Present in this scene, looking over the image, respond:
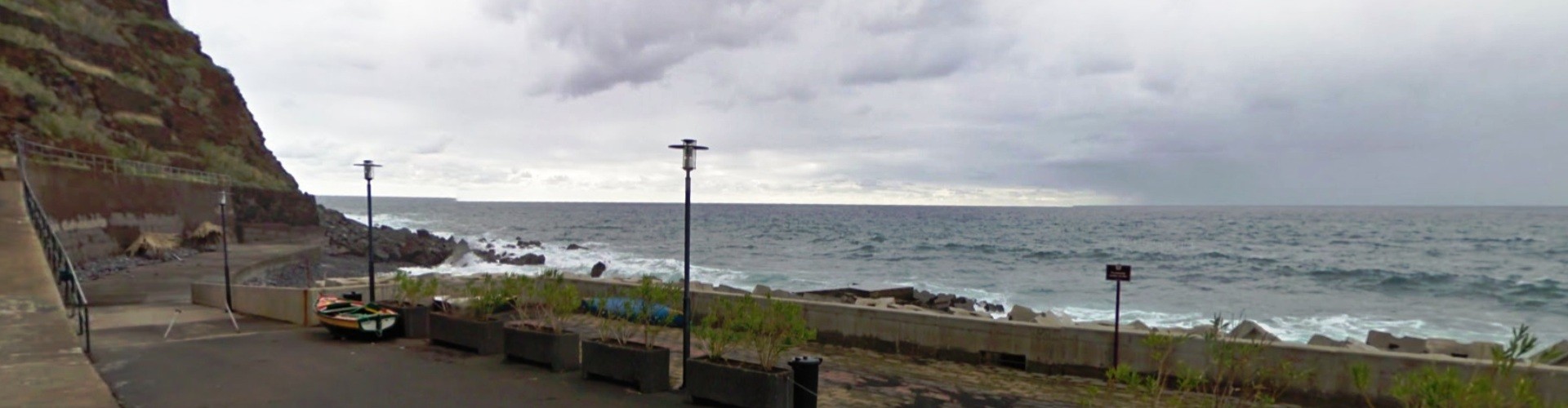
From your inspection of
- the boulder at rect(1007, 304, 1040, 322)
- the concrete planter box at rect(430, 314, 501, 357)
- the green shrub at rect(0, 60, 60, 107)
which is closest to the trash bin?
the concrete planter box at rect(430, 314, 501, 357)

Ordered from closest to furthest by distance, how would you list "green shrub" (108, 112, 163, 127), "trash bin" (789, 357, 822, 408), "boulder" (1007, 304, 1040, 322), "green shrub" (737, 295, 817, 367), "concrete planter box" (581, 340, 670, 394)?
"trash bin" (789, 357, 822, 408) < "green shrub" (737, 295, 817, 367) < "concrete planter box" (581, 340, 670, 394) < "boulder" (1007, 304, 1040, 322) < "green shrub" (108, 112, 163, 127)

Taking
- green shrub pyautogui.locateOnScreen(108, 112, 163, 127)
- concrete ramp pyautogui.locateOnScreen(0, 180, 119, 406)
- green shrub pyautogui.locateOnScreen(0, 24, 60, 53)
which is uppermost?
green shrub pyautogui.locateOnScreen(0, 24, 60, 53)

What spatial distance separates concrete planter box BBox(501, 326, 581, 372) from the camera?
35.3ft

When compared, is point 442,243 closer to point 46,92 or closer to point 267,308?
point 46,92

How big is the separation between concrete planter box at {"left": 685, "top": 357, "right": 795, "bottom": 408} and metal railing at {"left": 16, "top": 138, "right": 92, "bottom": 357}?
9054 mm

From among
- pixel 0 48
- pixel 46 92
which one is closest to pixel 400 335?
pixel 46 92

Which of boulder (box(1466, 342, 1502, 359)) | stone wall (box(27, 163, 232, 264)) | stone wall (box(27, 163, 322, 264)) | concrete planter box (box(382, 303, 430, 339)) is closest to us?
boulder (box(1466, 342, 1502, 359))

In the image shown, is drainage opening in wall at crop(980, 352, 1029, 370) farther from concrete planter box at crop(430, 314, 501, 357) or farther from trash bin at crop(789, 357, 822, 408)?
concrete planter box at crop(430, 314, 501, 357)

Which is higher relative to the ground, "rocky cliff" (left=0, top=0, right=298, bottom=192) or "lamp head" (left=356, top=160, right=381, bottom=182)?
"rocky cliff" (left=0, top=0, right=298, bottom=192)

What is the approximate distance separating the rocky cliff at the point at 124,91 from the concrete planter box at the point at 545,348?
132 ft

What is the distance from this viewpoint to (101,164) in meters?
37.7

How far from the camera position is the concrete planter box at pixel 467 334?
11.9 metres

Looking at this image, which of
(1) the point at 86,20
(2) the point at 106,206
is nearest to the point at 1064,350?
(2) the point at 106,206

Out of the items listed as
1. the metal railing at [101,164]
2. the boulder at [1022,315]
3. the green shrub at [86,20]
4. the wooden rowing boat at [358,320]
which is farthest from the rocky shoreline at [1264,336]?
the green shrub at [86,20]
